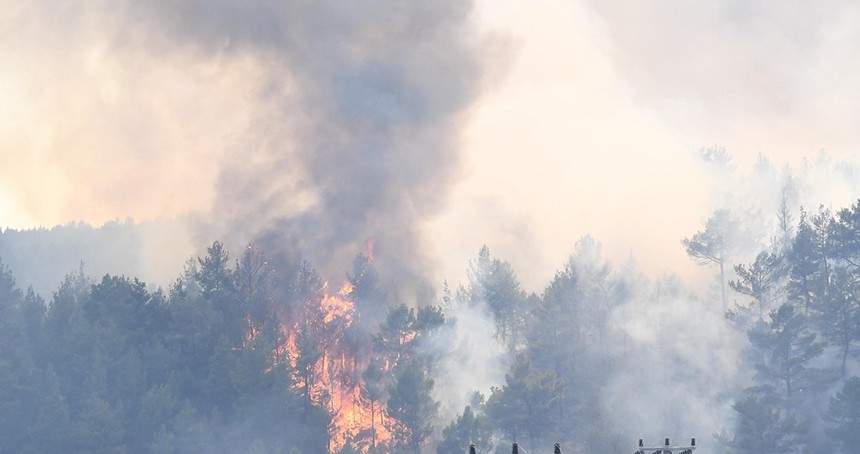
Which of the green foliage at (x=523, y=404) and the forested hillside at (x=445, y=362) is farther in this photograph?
the green foliage at (x=523, y=404)

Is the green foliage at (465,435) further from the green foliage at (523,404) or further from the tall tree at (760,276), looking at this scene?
the tall tree at (760,276)

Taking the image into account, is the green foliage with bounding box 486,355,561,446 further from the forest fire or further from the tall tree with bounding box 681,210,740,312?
the tall tree with bounding box 681,210,740,312

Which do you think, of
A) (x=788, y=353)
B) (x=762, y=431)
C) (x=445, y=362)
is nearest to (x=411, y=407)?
(x=445, y=362)

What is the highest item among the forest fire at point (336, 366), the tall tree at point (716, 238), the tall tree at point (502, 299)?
the tall tree at point (716, 238)

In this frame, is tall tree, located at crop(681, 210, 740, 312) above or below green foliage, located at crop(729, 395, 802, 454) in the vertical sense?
above

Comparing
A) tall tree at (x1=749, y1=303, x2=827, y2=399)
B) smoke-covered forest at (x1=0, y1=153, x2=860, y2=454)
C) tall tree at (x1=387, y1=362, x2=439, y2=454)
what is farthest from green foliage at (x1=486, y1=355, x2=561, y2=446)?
tall tree at (x1=749, y1=303, x2=827, y2=399)

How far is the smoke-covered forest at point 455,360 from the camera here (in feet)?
263

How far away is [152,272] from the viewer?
184m

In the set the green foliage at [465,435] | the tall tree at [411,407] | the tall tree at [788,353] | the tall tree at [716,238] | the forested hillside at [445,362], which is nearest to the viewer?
the green foliage at [465,435]

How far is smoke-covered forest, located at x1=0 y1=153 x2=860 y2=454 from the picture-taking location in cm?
8019

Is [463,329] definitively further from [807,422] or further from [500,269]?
[807,422]

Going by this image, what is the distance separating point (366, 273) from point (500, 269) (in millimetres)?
13038

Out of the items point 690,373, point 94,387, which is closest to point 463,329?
point 690,373

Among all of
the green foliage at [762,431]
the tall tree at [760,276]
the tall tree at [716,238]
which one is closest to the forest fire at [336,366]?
the green foliage at [762,431]
